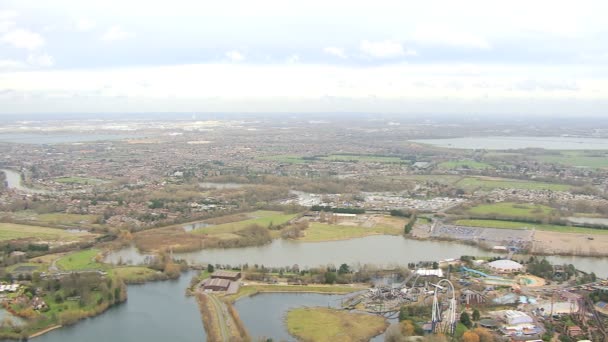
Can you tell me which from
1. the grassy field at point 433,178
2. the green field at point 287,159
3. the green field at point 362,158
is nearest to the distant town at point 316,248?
the grassy field at point 433,178

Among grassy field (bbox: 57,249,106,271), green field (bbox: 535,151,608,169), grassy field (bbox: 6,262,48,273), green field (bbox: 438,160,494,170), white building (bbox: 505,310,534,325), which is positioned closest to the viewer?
white building (bbox: 505,310,534,325)

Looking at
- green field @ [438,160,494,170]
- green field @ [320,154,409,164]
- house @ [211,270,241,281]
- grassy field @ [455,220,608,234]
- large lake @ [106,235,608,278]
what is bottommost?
large lake @ [106,235,608,278]

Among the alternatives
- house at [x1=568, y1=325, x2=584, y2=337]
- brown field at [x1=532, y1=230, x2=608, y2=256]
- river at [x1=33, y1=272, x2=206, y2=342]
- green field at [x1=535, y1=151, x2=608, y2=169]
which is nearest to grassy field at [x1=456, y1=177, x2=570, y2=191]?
green field at [x1=535, y1=151, x2=608, y2=169]

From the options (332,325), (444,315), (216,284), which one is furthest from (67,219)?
(444,315)

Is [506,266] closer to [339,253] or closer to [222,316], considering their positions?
[339,253]

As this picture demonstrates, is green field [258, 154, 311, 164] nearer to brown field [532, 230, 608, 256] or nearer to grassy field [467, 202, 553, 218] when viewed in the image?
grassy field [467, 202, 553, 218]

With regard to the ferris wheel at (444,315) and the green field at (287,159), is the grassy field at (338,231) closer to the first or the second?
the ferris wheel at (444,315)

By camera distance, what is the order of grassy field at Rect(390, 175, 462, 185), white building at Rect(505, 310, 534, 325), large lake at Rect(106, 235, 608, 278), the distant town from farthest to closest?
grassy field at Rect(390, 175, 462, 185), large lake at Rect(106, 235, 608, 278), the distant town, white building at Rect(505, 310, 534, 325)
